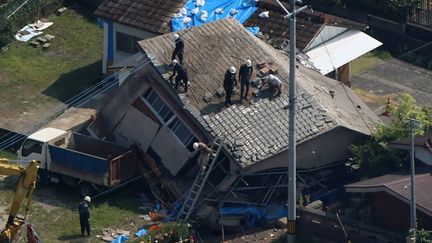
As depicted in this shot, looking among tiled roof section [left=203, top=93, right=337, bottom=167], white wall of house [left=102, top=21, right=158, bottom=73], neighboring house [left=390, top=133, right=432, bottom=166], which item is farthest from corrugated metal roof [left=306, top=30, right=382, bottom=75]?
neighboring house [left=390, top=133, right=432, bottom=166]

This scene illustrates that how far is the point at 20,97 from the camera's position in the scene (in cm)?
4644

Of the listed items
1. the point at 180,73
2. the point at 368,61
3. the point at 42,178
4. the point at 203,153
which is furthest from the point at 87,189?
the point at 368,61

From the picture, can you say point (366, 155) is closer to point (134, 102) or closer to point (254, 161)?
point (254, 161)

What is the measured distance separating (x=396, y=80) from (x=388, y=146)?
11093 mm

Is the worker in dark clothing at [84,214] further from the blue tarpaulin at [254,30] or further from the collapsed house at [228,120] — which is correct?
the blue tarpaulin at [254,30]

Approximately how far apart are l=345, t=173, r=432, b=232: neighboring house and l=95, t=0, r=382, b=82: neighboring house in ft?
30.2

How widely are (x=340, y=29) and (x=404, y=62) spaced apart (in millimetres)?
4593

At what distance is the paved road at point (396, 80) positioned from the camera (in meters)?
47.3

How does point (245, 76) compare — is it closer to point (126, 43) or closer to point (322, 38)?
point (322, 38)

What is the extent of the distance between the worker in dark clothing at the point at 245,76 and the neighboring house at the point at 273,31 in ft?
17.2

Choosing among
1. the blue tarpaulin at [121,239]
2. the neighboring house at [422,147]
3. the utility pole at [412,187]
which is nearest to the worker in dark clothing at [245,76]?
the neighboring house at [422,147]

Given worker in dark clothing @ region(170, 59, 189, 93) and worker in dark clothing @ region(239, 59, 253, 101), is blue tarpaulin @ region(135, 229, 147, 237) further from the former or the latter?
worker in dark clothing @ region(239, 59, 253, 101)

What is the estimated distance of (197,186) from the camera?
38.2 m

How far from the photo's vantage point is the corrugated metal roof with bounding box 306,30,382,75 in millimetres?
44688
